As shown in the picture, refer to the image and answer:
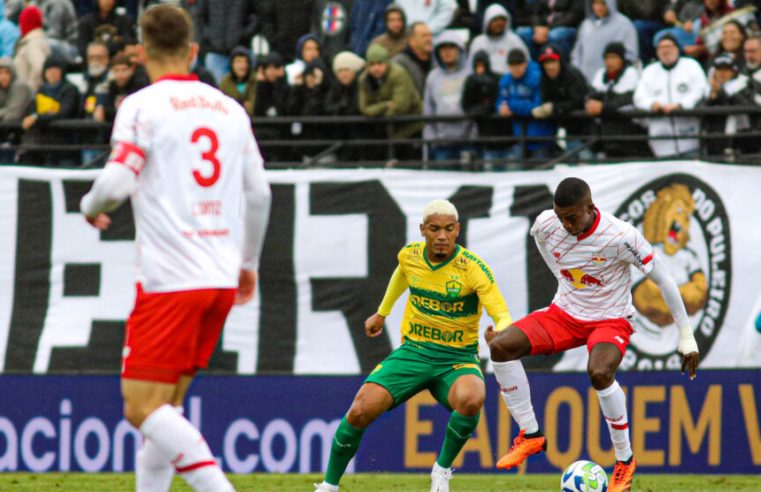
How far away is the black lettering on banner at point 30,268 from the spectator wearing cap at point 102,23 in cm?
355

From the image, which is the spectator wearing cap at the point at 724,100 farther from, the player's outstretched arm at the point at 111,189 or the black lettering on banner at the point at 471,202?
the player's outstretched arm at the point at 111,189

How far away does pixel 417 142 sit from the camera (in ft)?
43.1

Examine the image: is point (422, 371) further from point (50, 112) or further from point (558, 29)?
point (50, 112)

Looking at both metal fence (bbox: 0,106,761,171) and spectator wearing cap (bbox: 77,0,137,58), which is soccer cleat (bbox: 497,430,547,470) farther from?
spectator wearing cap (bbox: 77,0,137,58)

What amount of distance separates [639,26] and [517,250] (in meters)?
3.39

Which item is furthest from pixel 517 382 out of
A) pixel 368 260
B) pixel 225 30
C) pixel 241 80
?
pixel 225 30

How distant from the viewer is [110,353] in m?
13.1

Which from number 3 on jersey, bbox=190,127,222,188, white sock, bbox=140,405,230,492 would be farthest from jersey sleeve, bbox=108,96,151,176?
white sock, bbox=140,405,230,492

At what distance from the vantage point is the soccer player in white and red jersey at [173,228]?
18.5ft

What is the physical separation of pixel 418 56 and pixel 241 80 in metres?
1.97

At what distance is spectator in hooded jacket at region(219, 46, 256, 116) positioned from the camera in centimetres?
1453

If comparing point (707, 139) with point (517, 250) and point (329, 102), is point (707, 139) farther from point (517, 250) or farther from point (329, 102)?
point (329, 102)

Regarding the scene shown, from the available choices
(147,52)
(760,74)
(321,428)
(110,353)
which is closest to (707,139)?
(760,74)

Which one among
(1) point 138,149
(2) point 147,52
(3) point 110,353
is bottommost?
(3) point 110,353
